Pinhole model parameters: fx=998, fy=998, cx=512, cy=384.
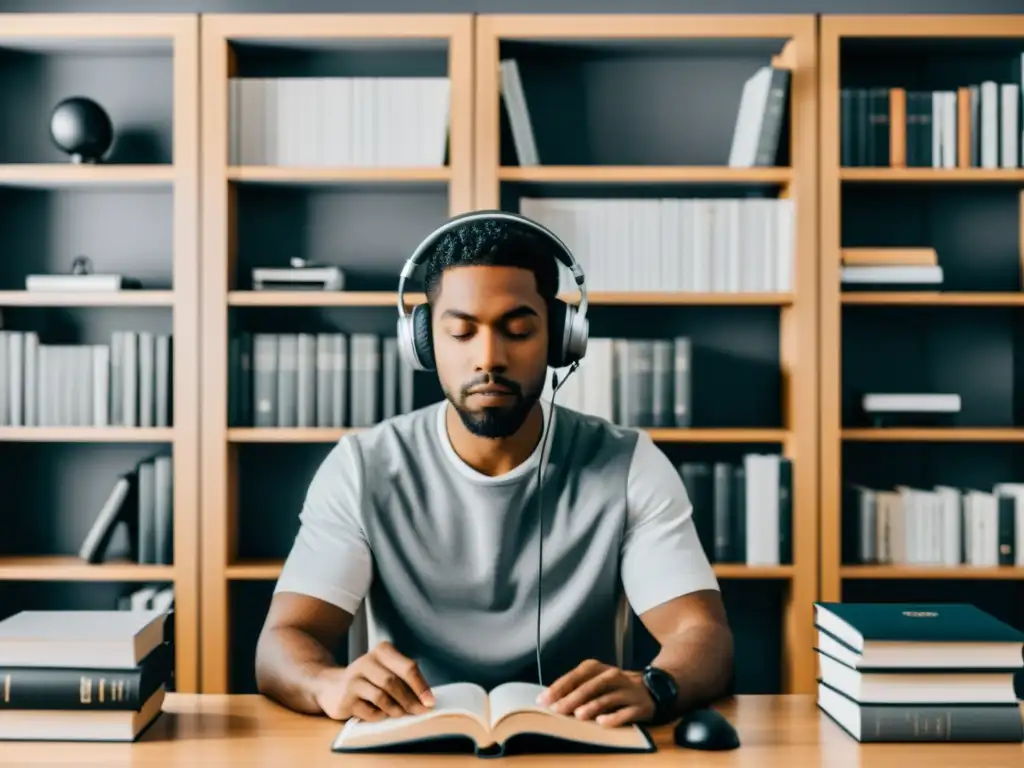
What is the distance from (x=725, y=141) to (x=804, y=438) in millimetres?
904

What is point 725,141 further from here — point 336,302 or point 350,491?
point 350,491

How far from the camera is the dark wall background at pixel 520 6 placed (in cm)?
286

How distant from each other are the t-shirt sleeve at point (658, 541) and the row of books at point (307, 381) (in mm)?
1128

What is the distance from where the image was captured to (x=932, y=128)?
2615 millimetres

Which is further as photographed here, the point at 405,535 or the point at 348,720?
the point at 405,535

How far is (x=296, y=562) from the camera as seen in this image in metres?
1.46

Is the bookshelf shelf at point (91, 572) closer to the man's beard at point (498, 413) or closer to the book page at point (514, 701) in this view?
the man's beard at point (498, 413)

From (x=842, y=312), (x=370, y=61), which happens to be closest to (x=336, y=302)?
(x=370, y=61)

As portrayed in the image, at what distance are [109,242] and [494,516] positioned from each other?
1846 millimetres

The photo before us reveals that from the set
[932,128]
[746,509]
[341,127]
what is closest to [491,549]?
[746,509]

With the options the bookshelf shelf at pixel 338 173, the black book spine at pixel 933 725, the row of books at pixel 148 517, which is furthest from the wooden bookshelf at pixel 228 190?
the black book spine at pixel 933 725

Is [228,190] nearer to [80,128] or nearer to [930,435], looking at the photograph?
[80,128]

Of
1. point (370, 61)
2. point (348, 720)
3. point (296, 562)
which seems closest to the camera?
point (348, 720)

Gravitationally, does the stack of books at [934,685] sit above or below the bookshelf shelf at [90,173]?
below
